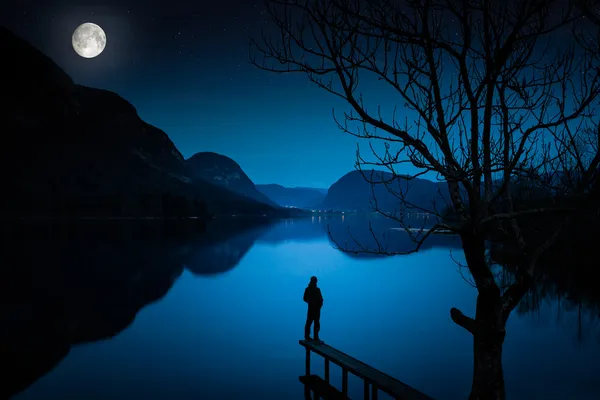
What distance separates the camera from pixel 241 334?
2945 cm

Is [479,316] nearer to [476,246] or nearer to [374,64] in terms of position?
[476,246]

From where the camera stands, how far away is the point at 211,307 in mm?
38281

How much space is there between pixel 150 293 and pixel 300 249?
177 feet

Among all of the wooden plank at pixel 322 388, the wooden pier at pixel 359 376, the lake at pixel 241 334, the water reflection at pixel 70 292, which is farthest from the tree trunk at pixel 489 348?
the water reflection at pixel 70 292

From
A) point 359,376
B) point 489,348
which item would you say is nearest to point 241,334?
point 359,376

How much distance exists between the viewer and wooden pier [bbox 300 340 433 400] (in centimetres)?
1181

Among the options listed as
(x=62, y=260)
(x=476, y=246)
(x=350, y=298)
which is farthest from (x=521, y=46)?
(x=62, y=260)

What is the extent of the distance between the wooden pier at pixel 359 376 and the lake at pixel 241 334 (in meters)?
1.19

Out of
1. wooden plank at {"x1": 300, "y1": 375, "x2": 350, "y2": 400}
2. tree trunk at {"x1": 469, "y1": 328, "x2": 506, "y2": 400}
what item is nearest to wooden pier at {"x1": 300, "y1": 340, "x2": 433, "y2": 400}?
wooden plank at {"x1": 300, "y1": 375, "x2": 350, "y2": 400}

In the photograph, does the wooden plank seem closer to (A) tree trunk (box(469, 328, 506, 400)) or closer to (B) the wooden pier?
(B) the wooden pier

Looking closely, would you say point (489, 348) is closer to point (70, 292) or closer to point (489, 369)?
point (489, 369)

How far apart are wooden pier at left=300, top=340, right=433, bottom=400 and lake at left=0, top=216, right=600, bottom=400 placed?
119 centimetres

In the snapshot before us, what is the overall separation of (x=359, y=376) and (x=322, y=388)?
4.32 meters

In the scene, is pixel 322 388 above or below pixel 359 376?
below
